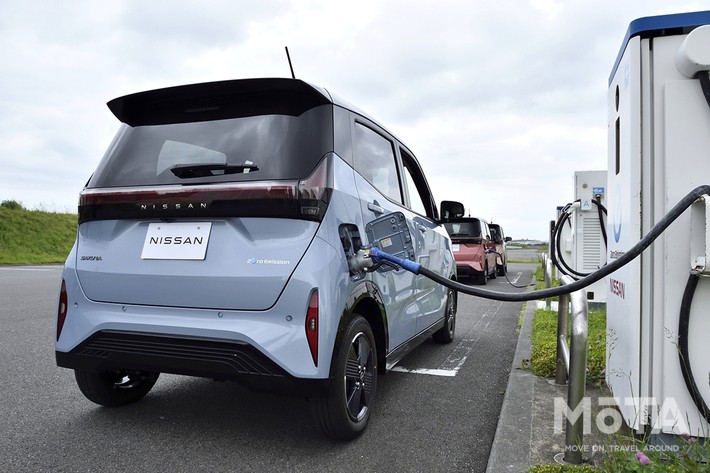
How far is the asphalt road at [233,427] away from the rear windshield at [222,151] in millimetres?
1436

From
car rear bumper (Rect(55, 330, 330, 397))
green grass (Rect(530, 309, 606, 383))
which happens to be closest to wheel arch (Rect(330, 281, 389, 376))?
car rear bumper (Rect(55, 330, 330, 397))

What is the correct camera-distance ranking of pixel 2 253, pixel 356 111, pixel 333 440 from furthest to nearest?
1. pixel 2 253
2. pixel 356 111
3. pixel 333 440

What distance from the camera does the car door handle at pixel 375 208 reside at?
3323mm

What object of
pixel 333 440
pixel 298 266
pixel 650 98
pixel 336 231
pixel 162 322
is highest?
pixel 650 98

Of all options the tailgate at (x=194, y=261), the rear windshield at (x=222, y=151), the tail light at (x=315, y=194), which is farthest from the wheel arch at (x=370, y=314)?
the rear windshield at (x=222, y=151)

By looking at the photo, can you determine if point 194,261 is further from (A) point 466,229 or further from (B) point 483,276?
(B) point 483,276

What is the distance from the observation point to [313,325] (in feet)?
8.41

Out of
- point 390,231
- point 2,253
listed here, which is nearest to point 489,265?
point 390,231

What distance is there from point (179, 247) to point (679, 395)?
100 inches

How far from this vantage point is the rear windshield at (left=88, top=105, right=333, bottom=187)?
275cm

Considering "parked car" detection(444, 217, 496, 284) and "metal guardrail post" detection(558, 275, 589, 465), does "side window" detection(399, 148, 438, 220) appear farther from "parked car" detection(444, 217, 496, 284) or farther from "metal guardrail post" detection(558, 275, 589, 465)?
"parked car" detection(444, 217, 496, 284)

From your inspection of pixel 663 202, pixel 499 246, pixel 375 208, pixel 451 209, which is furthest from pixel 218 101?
pixel 499 246

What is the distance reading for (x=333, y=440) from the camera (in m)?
3.00

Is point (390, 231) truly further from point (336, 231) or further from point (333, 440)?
point (333, 440)
